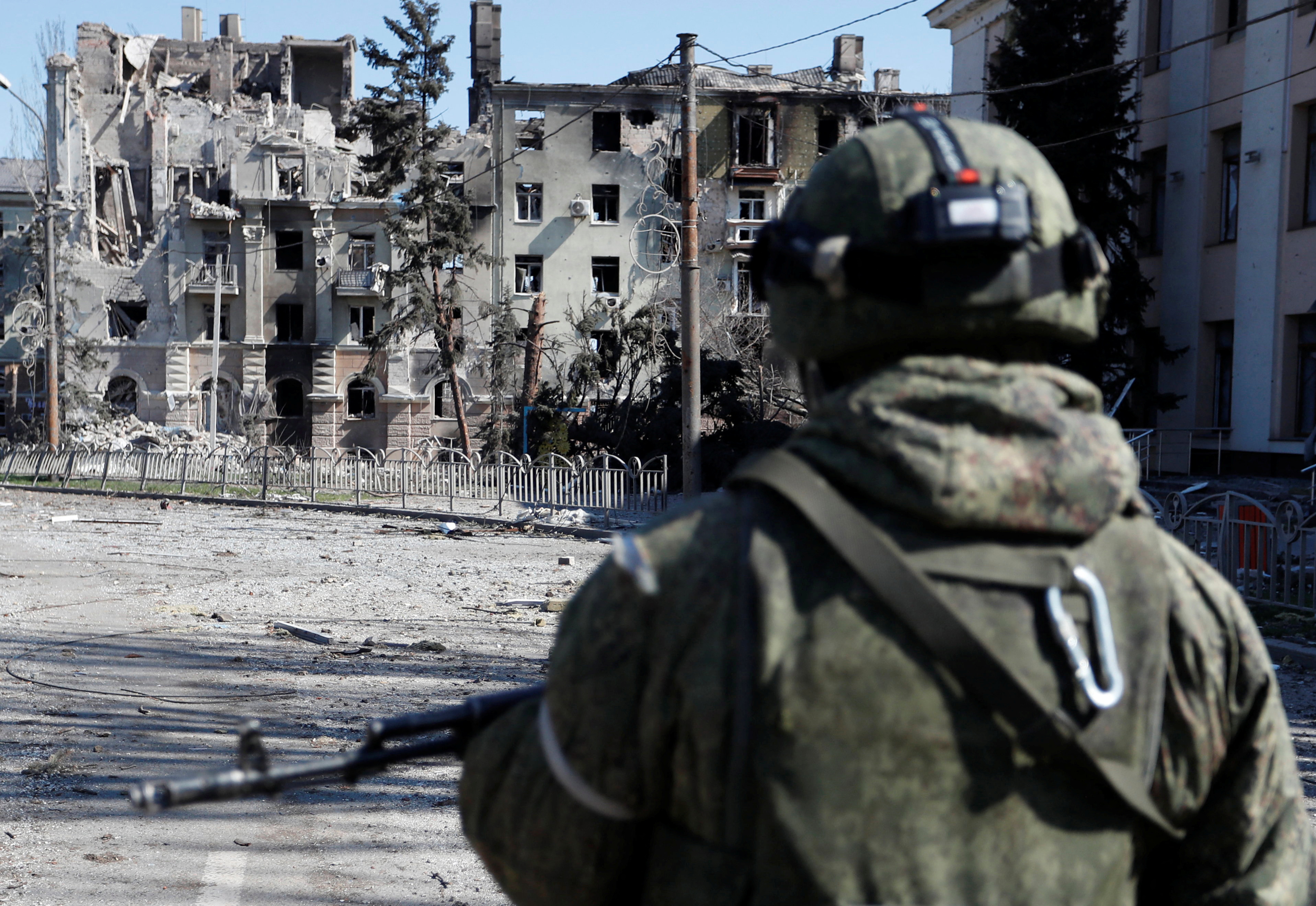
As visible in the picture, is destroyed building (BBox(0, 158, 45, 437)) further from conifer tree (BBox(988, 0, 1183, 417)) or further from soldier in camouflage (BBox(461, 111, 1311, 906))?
soldier in camouflage (BBox(461, 111, 1311, 906))

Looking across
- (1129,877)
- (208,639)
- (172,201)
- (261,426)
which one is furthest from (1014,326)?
(172,201)

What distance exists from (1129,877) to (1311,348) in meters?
22.6

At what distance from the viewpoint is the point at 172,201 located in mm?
49938

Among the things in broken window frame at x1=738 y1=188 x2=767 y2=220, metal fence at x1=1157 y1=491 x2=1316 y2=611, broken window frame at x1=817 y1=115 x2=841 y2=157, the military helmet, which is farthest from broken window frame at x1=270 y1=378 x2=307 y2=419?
the military helmet

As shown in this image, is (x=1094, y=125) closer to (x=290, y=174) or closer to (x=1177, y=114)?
(x=1177, y=114)

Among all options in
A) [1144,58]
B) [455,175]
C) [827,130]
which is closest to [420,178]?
[455,175]

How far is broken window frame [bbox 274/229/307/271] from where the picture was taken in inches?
1885

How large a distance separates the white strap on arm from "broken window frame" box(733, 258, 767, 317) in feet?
108

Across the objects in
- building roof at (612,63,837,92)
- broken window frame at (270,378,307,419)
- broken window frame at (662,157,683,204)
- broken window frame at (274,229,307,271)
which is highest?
building roof at (612,63,837,92)

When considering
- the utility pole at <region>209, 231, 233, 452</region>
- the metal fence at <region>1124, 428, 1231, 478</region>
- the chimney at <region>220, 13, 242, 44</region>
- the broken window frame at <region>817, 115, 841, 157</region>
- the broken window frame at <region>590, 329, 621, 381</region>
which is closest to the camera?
the metal fence at <region>1124, 428, 1231, 478</region>

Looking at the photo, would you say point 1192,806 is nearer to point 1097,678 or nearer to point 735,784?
point 1097,678

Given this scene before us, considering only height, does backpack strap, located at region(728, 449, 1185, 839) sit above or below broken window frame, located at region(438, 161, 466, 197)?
below

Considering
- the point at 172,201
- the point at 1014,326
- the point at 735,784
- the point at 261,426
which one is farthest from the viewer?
the point at 172,201

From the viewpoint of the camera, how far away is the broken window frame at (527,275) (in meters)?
46.0
